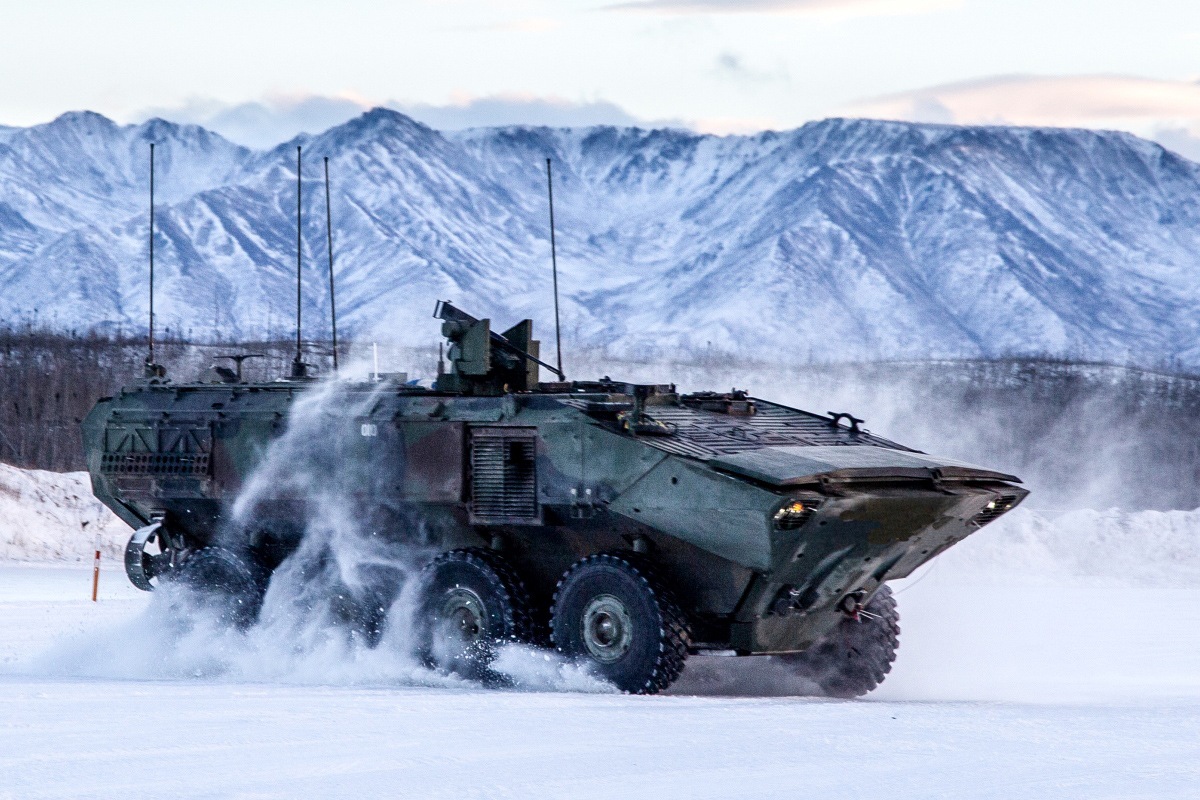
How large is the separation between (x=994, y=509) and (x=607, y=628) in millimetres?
3143

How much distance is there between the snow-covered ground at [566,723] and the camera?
9047 millimetres

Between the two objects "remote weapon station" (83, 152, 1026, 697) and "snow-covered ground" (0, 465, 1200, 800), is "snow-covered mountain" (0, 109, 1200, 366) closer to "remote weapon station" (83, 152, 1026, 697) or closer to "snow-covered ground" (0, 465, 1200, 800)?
"remote weapon station" (83, 152, 1026, 697)

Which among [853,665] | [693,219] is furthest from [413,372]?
[693,219]

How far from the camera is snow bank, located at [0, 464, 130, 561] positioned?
111 ft

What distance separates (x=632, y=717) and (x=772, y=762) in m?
1.73

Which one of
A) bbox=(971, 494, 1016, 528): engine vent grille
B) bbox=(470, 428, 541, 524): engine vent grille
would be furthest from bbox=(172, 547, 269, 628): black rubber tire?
bbox=(971, 494, 1016, 528): engine vent grille

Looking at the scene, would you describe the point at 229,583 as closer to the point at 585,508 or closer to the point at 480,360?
the point at 480,360

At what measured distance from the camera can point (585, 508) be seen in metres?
13.4

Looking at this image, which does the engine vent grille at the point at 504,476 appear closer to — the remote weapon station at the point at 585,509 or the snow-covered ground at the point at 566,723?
the remote weapon station at the point at 585,509

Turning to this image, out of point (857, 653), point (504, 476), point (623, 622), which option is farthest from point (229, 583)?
point (857, 653)

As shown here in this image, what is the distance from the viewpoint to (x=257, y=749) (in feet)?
32.6

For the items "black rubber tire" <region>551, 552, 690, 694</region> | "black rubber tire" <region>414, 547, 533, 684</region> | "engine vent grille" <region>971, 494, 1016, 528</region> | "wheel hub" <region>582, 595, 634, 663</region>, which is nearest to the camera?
"black rubber tire" <region>551, 552, 690, 694</region>

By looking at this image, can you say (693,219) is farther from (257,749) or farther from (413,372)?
(257,749)

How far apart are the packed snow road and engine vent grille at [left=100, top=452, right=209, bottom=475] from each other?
4.37 ft
